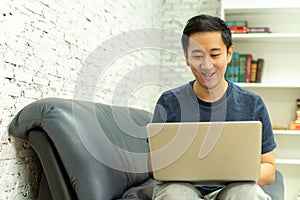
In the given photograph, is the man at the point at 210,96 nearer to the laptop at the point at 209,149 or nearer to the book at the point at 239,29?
the laptop at the point at 209,149

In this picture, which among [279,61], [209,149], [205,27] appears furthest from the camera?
[279,61]

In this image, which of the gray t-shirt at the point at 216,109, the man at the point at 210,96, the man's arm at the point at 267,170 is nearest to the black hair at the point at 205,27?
the man at the point at 210,96

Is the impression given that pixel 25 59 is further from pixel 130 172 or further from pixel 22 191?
pixel 130 172

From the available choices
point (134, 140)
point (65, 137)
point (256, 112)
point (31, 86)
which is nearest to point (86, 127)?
point (65, 137)

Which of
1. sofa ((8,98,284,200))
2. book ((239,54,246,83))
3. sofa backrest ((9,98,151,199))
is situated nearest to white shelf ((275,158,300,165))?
book ((239,54,246,83))

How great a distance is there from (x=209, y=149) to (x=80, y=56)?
4.14 feet

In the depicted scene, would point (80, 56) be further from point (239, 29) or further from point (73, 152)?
point (239, 29)

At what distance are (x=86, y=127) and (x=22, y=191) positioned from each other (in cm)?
41

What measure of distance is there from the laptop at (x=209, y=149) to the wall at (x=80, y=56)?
2.18 ft

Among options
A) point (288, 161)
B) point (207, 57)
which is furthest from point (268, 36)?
point (207, 57)

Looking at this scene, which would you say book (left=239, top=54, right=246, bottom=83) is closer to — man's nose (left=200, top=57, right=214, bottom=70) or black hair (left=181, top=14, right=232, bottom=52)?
black hair (left=181, top=14, right=232, bottom=52)

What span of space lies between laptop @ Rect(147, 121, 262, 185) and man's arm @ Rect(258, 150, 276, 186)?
0.22 meters

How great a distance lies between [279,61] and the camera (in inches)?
151

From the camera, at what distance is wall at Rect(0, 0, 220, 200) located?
1.75 metres
